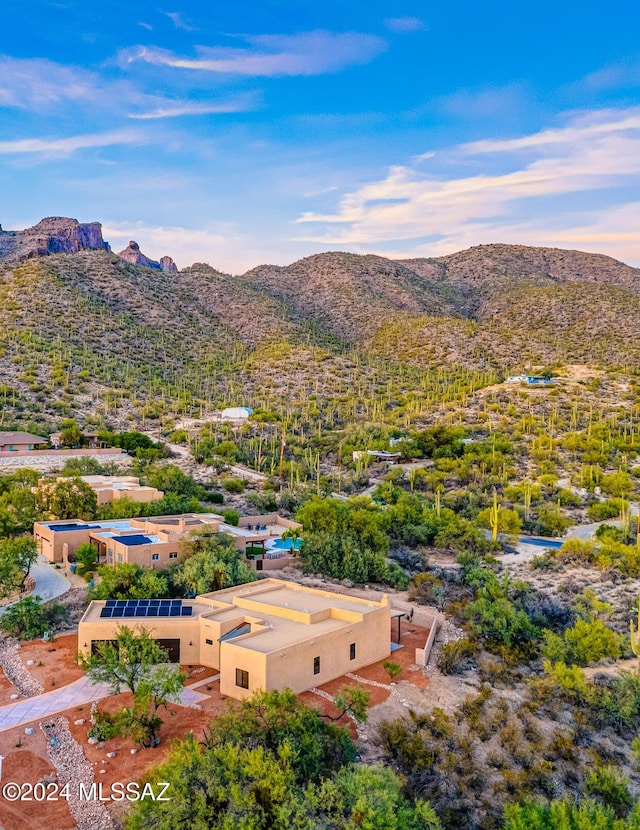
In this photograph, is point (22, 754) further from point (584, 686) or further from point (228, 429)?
point (228, 429)

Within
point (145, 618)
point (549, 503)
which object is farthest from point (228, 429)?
point (145, 618)

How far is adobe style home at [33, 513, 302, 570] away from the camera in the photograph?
2519 centimetres

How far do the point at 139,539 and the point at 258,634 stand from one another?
9.14m

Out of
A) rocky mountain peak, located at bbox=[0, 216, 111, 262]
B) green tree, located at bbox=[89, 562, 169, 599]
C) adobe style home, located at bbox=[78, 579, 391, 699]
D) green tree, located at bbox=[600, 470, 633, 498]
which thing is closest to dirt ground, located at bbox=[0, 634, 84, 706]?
adobe style home, located at bbox=[78, 579, 391, 699]

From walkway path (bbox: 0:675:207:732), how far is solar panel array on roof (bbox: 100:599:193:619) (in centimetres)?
202

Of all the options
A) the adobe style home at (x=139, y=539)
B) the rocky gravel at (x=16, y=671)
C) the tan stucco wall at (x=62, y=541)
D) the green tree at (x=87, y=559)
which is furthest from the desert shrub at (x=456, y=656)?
the tan stucco wall at (x=62, y=541)

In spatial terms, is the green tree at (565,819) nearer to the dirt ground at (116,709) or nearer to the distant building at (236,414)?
the dirt ground at (116,709)

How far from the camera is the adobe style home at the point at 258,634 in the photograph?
16953 millimetres

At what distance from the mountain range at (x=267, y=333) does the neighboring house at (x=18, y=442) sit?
23.5ft

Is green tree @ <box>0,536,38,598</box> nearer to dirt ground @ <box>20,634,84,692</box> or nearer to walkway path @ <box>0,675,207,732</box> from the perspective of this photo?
dirt ground @ <box>20,634,84,692</box>

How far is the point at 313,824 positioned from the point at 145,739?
4.92m

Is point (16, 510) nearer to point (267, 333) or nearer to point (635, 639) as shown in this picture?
point (635, 639)

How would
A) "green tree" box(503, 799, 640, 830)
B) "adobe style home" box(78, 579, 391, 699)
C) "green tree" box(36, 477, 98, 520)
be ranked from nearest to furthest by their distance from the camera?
"green tree" box(503, 799, 640, 830)
"adobe style home" box(78, 579, 391, 699)
"green tree" box(36, 477, 98, 520)

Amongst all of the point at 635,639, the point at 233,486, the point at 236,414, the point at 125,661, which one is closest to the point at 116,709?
the point at 125,661
